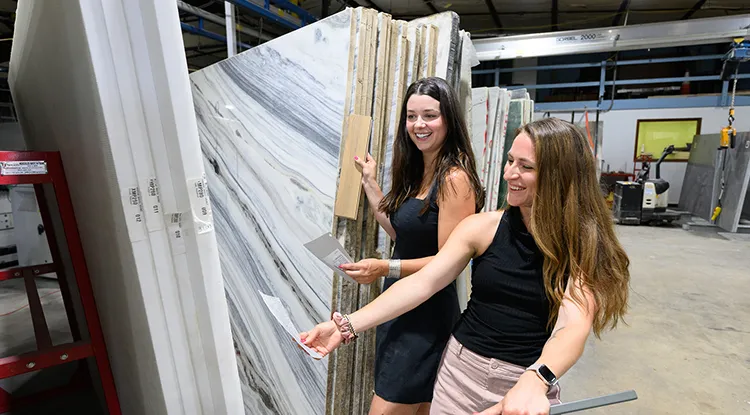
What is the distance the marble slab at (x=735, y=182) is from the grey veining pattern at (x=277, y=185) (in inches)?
260

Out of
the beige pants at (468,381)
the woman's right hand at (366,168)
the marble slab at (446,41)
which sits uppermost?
the marble slab at (446,41)

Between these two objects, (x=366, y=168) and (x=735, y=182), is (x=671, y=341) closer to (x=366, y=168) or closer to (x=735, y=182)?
(x=366, y=168)

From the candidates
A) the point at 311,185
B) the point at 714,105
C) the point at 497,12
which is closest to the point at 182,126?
the point at 311,185

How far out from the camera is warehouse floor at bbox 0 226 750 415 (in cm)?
223

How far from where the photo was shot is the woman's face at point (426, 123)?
1235 millimetres

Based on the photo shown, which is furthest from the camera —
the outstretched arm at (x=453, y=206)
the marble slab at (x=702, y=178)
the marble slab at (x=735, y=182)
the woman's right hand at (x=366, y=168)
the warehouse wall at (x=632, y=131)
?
the warehouse wall at (x=632, y=131)

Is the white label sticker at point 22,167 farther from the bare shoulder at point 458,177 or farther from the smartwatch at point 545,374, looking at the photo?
the smartwatch at point 545,374

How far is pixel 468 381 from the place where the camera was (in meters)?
1.05

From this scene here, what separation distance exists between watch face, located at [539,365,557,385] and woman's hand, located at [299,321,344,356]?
0.46 metres

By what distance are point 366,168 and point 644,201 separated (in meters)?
6.66

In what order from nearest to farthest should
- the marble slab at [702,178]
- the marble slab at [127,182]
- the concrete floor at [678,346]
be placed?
the marble slab at [127,182] → the concrete floor at [678,346] → the marble slab at [702,178]

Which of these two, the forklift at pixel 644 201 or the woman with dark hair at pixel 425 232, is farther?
the forklift at pixel 644 201

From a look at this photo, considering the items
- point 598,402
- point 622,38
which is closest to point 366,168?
point 598,402

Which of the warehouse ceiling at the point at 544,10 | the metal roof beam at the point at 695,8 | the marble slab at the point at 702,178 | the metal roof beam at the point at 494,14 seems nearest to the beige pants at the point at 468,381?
the warehouse ceiling at the point at 544,10
